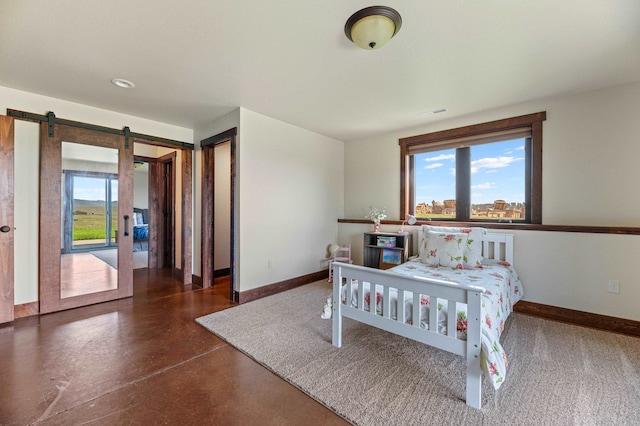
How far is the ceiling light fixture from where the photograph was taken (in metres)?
1.70

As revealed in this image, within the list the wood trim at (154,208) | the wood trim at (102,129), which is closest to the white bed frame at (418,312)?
the wood trim at (102,129)

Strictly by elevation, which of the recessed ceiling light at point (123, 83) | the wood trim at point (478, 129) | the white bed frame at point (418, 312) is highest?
the recessed ceiling light at point (123, 83)

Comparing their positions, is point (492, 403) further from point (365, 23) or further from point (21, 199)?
point (21, 199)

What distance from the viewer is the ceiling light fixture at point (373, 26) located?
5.57 feet

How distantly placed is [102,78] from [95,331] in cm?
249

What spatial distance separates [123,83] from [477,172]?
4.38 metres

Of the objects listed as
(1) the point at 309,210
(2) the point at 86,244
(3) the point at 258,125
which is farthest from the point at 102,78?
(1) the point at 309,210

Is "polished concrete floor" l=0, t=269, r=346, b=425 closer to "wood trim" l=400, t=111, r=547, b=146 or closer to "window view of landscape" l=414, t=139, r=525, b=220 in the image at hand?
"window view of landscape" l=414, t=139, r=525, b=220

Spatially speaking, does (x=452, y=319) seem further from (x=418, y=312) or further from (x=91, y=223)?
(x=91, y=223)

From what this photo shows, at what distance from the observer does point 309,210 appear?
14.7ft

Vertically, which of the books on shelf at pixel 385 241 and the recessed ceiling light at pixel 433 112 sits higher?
the recessed ceiling light at pixel 433 112

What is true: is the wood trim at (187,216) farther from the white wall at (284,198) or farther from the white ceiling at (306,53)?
the white wall at (284,198)

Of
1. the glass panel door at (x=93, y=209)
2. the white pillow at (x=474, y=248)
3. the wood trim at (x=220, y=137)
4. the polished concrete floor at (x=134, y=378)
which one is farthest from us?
the wood trim at (x=220, y=137)

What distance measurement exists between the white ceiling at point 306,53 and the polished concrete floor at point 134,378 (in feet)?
8.13
